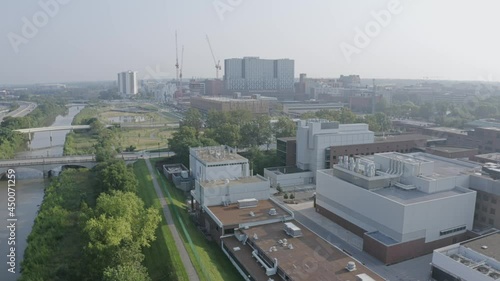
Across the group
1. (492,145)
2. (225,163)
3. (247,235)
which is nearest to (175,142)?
(225,163)

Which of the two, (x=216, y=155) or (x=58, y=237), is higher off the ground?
(x=216, y=155)

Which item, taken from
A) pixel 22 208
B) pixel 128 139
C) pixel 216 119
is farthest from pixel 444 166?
pixel 128 139

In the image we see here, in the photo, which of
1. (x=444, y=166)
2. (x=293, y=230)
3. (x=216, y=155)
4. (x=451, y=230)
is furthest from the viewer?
(x=216, y=155)

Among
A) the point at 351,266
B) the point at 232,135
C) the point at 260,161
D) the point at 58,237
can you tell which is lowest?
the point at 58,237

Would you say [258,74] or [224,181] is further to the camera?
[258,74]

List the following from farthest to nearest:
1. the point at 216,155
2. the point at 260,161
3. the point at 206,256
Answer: the point at 260,161 → the point at 216,155 → the point at 206,256

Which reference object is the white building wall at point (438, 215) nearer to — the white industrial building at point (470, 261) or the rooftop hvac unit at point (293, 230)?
the white industrial building at point (470, 261)

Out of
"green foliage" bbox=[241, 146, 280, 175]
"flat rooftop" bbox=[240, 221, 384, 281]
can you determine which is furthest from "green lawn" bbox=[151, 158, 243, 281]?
"green foliage" bbox=[241, 146, 280, 175]

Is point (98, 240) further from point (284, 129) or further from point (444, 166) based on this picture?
point (284, 129)

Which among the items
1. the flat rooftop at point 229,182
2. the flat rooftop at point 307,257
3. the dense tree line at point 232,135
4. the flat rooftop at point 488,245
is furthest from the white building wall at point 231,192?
the dense tree line at point 232,135
